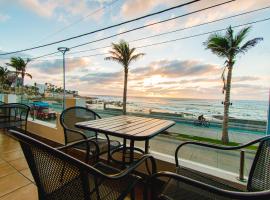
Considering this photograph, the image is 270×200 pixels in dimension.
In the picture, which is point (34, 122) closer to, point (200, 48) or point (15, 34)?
point (15, 34)

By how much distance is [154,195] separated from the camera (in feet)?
3.31

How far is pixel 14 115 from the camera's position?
3648 millimetres

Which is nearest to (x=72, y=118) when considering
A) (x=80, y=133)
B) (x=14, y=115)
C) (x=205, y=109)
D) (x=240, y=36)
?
(x=80, y=133)

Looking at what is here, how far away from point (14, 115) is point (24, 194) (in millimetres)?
2520

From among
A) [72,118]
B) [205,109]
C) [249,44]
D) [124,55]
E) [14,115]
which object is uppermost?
[124,55]

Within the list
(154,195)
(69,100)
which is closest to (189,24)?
(69,100)

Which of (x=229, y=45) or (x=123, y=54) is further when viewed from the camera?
(x=123, y=54)

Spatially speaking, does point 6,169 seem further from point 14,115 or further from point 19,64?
point 19,64

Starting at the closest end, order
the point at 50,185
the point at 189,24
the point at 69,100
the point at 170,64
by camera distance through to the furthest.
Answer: the point at 50,185 → the point at 69,100 → the point at 189,24 → the point at 170,64

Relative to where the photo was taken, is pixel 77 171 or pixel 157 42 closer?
pixel 77 171

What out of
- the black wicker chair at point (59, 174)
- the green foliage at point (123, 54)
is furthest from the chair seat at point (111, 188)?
the green foliage at point (123, 54)

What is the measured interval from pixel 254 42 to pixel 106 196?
7.78 meters

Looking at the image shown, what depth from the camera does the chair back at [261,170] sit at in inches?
43.0

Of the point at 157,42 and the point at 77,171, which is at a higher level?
the point at 157,42
